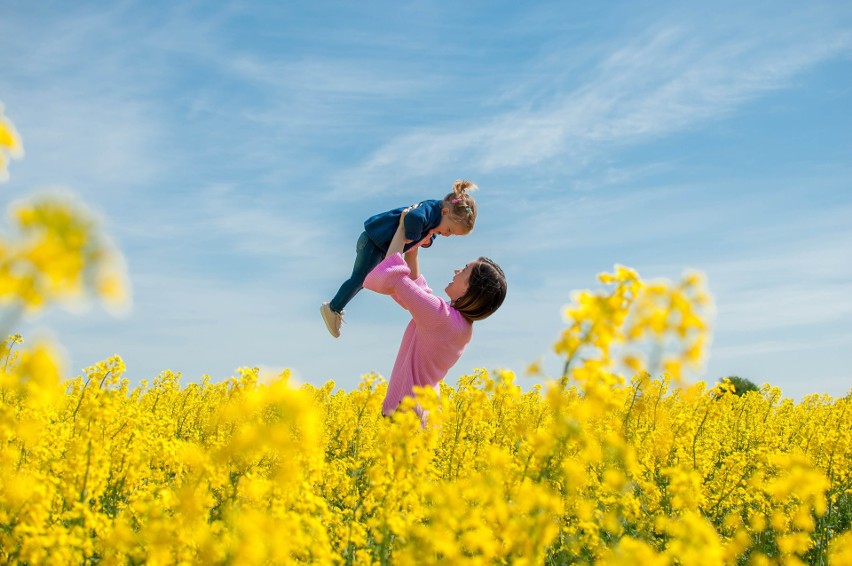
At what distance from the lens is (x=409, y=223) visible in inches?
226

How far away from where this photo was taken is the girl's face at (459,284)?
4941mm

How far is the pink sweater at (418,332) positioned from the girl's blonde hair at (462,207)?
1246mm

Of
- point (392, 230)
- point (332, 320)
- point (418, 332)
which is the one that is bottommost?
point (418, 332)

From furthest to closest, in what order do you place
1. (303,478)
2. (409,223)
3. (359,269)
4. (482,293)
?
1. (359,269)
2. (409,223)
3. (482,293)
4. (303,478)

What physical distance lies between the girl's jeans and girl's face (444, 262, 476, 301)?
140 centimetres

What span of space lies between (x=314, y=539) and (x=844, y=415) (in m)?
7.44

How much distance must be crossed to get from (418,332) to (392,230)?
1.41 meters

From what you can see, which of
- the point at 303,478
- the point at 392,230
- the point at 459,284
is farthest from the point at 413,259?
the point at 303,478

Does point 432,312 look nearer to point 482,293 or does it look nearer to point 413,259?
point 482,293

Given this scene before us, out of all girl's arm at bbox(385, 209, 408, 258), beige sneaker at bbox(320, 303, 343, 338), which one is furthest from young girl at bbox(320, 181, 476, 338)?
girl's arm at bbox(385, 209, 408, 258)

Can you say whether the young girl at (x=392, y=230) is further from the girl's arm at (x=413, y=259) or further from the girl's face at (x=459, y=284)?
the girl's face at (x=459, y=284)

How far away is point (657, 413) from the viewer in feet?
23.9

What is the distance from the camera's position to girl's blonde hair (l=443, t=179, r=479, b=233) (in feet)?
20.2

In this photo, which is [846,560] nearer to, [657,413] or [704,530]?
[704,530]
